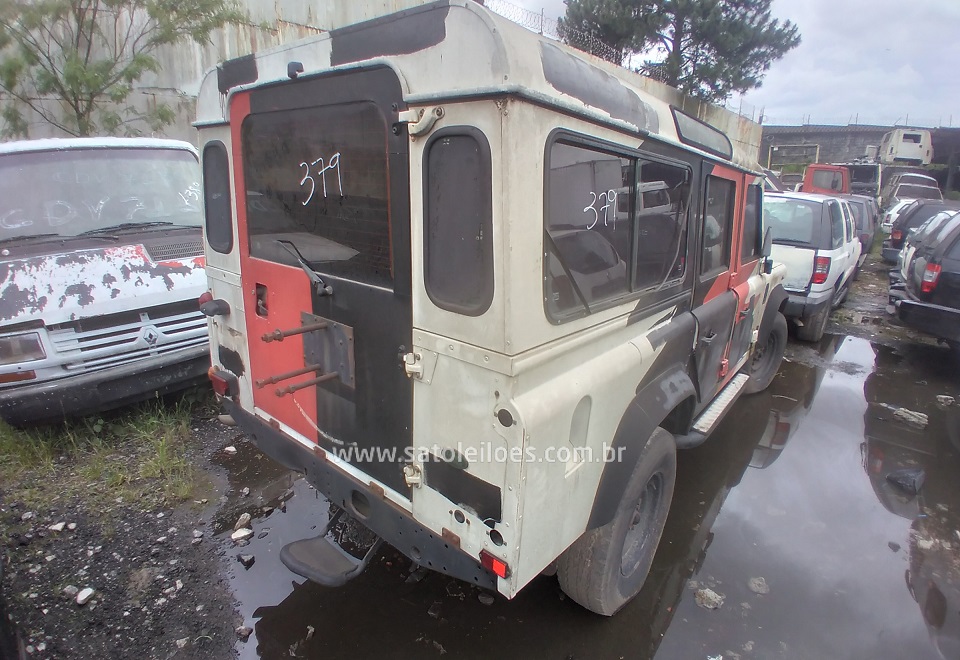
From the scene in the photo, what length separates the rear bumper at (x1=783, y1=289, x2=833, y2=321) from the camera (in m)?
6.45

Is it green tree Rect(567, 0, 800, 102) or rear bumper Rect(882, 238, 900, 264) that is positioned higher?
green tree Rect(567, 0, 800, 102)

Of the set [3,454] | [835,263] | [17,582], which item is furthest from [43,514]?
[835,263]

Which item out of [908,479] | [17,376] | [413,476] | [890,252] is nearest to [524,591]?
[413,476]

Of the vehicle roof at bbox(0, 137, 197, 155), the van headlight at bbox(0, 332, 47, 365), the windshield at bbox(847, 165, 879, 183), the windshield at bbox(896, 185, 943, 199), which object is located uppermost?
the windshield at bbox(847, 165, 879, 183)

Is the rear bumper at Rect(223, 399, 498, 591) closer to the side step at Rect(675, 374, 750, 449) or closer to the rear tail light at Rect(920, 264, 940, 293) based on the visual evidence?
the side step at Rect(675, 374, 750, 449)

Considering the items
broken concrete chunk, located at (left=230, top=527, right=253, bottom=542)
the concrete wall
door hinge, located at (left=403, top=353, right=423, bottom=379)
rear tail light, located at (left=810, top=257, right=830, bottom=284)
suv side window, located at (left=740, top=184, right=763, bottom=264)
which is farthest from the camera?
the concrete wall

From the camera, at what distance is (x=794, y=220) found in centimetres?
689

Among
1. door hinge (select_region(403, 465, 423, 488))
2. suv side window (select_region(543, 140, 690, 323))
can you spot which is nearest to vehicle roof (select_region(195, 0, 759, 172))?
suv side window (select_region(543, 140, 690, 323))

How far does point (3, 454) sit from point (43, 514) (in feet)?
2.94

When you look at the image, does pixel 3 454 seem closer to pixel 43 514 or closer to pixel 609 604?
pixel 43 514

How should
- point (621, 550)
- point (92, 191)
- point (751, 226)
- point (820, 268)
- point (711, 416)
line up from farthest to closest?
point (820, 268), point (92, 191), point (751, 226), point (711, 416), point (621, 550)

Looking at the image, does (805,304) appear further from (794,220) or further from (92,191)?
(92,191)

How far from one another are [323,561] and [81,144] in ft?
13.5

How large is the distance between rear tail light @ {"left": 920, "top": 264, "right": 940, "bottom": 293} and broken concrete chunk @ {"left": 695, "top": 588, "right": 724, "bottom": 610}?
489cm
